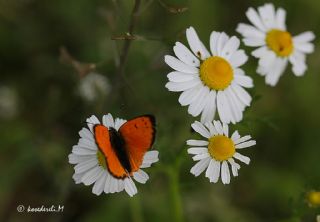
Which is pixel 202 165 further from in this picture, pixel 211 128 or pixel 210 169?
pixel 211 128

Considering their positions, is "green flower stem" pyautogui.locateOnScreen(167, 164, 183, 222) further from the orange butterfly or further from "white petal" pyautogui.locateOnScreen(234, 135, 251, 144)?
the orange butterfly

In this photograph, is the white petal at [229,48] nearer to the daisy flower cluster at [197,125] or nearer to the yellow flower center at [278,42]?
the daisy flower cluster at [197,125]

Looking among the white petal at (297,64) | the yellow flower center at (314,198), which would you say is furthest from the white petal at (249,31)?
the yellow flower center at (314,198)

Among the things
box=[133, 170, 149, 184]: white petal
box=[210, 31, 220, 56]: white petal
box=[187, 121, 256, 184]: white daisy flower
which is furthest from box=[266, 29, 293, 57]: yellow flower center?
box=[133, 170, 149, 184]: white petal

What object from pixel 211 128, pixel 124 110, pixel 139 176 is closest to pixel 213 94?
pixel 211 128

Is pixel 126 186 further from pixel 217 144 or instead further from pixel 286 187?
pixel 286 187
